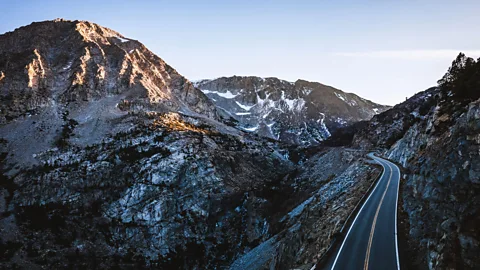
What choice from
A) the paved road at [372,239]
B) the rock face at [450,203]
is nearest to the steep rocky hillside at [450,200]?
the rock face at [450,203]

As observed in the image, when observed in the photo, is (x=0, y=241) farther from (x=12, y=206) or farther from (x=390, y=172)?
(x=390, y=172)

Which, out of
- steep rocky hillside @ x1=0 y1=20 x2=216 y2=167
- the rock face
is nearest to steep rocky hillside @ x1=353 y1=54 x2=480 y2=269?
the rock face

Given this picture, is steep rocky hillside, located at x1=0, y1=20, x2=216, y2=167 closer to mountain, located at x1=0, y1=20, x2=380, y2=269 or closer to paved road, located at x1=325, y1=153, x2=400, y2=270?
mountain, located at x1=0, y1=20, x2=380, y2=269

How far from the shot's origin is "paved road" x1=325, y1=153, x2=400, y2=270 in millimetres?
21844

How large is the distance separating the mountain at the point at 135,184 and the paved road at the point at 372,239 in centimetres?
262

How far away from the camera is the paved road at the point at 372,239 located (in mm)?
21844

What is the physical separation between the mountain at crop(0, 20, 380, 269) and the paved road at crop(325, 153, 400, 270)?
2.62 m

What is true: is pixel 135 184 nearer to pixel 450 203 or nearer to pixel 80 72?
pixel 80 72

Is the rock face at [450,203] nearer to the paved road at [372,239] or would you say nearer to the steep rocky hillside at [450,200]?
the steep rocky hillside at [450,200]

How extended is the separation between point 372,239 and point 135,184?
69.9m

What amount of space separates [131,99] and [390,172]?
346ft

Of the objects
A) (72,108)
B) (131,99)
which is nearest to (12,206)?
(72,108)

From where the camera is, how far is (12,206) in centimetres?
7338

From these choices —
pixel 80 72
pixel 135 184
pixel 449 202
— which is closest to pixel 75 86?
pixel 80 72
